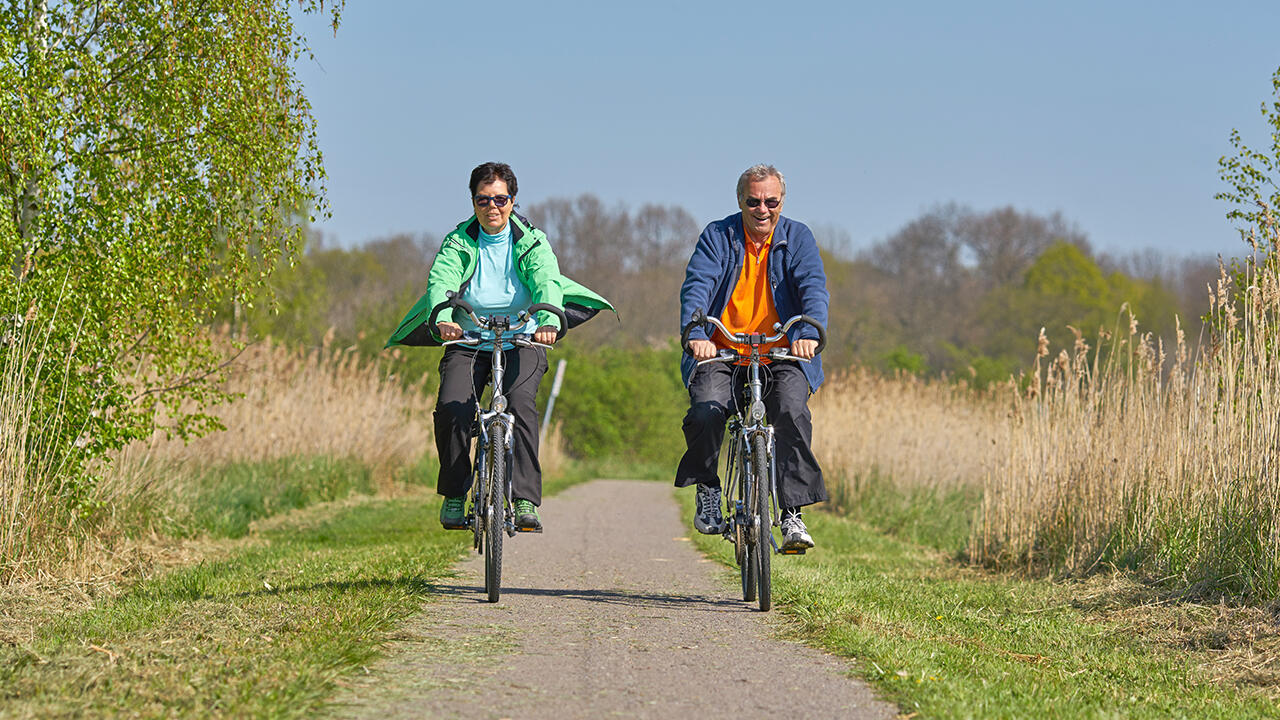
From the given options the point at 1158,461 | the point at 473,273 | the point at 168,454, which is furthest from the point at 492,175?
the point at 168,454

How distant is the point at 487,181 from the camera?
22.5ft

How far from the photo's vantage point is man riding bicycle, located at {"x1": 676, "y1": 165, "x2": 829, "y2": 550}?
658 cm

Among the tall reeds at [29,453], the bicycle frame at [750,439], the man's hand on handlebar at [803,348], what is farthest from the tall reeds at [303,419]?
the man's hand on handlebar at [803,348]

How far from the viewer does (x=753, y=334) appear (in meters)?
6.66

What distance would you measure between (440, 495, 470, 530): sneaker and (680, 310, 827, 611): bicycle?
133cm

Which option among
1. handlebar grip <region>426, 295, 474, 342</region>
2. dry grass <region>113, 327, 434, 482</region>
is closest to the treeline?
dry grass <region>113, 327, 434, 482</region>

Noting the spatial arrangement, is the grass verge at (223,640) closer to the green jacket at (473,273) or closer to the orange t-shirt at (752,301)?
the green jacket at (473,273)

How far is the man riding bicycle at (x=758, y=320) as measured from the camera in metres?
6.58

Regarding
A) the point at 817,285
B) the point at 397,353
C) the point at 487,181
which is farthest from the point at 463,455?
the point at 397,353

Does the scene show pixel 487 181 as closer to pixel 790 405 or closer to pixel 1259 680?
pixel 790 405

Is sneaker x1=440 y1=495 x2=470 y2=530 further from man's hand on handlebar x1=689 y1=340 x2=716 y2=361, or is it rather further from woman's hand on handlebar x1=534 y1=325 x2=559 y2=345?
man's hand on handlebar x1=689 y1=340 x2=716 y2=361

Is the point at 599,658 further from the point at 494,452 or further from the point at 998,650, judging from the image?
the point at 998,650

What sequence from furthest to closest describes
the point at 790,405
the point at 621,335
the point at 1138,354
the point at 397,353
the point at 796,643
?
1. the point at 621,335
2. the point at 397,353
3. the point at 1138,354
4. the point at 790,405
5. the point at 796,643

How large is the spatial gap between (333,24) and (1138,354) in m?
6.06
